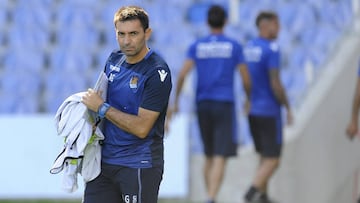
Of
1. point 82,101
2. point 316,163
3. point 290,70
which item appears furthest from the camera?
point 290,70

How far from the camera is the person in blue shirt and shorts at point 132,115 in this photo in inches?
252

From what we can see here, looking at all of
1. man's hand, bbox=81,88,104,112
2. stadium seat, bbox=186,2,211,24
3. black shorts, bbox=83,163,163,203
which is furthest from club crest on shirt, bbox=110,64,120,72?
stadium seat, bbox=186,2,211,24

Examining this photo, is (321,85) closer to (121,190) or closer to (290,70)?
(290,70)

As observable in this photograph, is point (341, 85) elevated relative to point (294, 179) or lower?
elevated

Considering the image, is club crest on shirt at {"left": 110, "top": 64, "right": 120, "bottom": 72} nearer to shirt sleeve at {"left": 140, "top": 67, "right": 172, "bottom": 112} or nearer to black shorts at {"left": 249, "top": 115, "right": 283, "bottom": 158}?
shirt sleeve at {"left": 140, "top": 67, "right": 172, "bottom": 112}

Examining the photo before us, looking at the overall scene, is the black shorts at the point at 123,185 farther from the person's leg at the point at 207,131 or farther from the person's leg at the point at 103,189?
the person's leg at the point at 207,131

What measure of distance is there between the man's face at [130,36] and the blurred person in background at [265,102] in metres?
4.86

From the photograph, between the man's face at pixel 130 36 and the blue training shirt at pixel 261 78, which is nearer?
the man's face at pixel 130 36

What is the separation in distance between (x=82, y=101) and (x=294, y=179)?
616cm

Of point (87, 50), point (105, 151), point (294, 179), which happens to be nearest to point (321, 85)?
point (294, 179)

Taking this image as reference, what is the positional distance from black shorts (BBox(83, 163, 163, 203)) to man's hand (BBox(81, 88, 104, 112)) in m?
0.45

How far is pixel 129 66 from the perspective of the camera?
655 cm

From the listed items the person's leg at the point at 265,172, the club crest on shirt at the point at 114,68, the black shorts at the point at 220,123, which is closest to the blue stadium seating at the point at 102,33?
the person's leg at the point at 265,172

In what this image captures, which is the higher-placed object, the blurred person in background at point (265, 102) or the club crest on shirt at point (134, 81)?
the club crest on shirt at point (134, 81)
